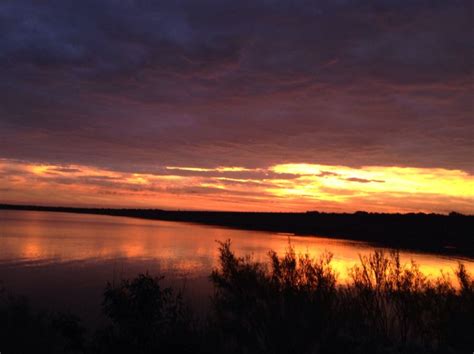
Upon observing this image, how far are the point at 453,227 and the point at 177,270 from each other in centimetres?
8238

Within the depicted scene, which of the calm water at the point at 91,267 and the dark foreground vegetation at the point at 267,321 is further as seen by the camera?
the calm water at the point at 91,267

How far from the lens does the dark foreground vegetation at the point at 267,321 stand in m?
12.9

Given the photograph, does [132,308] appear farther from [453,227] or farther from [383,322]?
[453,227]

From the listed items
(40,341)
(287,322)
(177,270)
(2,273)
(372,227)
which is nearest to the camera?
(40,341)

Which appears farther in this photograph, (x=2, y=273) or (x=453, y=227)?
(x=453, y=227)

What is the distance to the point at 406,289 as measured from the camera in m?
21.6

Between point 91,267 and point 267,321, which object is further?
point 91,267

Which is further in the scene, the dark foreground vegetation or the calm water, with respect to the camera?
the calm water

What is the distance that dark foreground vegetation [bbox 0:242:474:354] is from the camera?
506 inches

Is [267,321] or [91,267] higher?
[267,321]

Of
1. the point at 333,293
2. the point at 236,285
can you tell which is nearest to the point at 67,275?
the point at 236,285

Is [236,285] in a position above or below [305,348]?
above

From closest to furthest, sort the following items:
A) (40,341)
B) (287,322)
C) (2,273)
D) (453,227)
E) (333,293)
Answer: (40,341), (287,322), (333,293), (2,273), (453,227)

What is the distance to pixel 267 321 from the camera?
56.9 ft
